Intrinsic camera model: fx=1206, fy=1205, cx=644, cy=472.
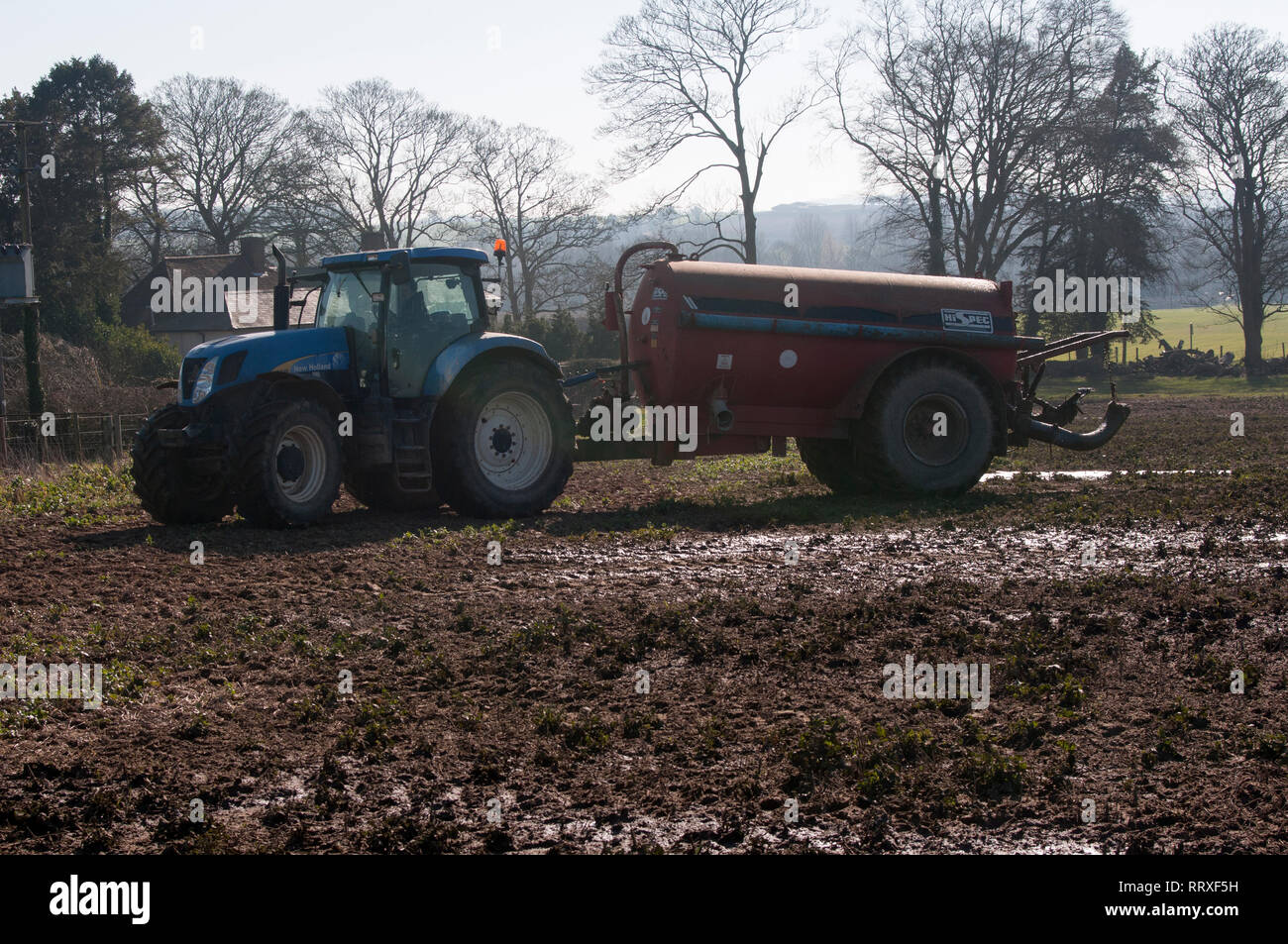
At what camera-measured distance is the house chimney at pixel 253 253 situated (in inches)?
1762

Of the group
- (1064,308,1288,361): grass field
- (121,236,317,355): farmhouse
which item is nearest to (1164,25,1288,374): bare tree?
(1064,308,1288,361): grass field

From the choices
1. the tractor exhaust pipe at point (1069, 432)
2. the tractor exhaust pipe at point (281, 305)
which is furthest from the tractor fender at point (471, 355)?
the tractor exhaust pipe at point (1069, 432)

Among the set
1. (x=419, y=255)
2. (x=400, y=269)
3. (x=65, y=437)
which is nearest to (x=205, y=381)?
(x=400, y=269)

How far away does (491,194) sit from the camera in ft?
190

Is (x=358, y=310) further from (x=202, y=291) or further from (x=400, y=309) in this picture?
(x=202, y=291)

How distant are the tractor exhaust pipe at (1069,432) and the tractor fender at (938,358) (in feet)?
1.77

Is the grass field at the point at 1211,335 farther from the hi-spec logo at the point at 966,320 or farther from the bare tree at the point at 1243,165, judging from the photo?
the hi-spec logo at the point at 966,320

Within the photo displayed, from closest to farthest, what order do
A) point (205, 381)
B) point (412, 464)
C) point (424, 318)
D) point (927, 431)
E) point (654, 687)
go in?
point (654, 687) → point (205, 381) → point (412, 464) → point (424, 318) → point (927, 431)

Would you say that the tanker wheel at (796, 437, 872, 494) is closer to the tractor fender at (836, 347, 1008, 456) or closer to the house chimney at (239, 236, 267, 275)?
the tractor fender at (836, 347, 1008, 456)

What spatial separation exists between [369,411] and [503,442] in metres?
1.42

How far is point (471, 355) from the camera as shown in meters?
A: 11.6
